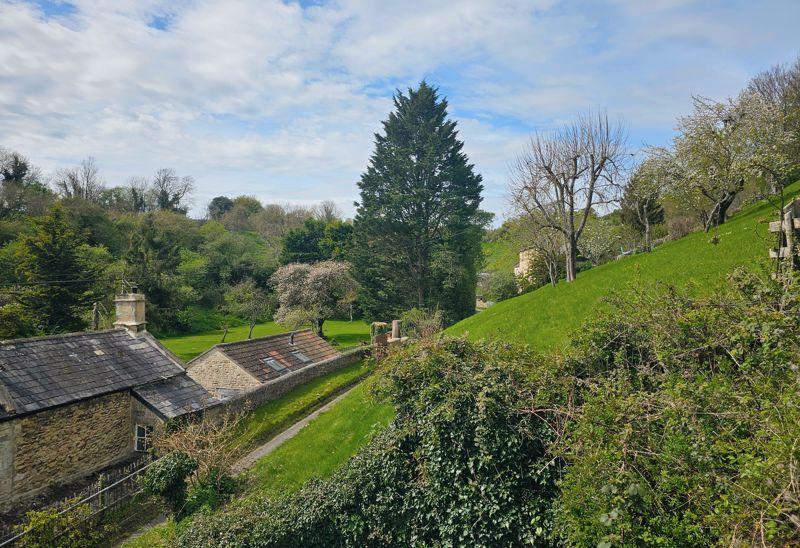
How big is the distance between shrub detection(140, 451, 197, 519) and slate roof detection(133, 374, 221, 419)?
3.50 m

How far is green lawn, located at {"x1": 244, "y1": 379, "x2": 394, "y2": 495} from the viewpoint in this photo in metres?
11.5

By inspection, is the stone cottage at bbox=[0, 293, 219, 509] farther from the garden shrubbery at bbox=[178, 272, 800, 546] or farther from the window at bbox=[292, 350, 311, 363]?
the window at bbox=[292, 350, 311, 363]

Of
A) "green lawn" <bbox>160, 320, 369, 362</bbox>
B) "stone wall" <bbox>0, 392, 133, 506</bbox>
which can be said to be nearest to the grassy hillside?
"stone wall" <bbox>0, 392, 133, 506</bbox>

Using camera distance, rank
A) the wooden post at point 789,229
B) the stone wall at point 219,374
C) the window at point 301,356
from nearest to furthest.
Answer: the wooden post at point 789,229 < the stone wall at point 219,374 < the window at point 301,356

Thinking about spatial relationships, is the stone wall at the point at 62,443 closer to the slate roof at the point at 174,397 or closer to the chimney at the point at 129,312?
the slate roof at the point at 174,397

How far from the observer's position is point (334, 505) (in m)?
8.41

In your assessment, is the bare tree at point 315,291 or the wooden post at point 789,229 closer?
the wooden post at point 789,229

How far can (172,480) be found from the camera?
10.5 metres

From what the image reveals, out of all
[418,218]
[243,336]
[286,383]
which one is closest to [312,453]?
[286,383]

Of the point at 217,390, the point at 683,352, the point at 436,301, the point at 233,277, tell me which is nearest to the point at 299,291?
the point at 436,301

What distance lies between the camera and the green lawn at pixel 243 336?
36.3 m

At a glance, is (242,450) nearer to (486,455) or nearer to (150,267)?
(486,455)

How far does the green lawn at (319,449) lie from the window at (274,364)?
6.59 m

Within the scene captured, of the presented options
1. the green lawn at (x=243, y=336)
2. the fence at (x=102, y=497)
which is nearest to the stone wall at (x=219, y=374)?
the fence at (x=102, y=497)
